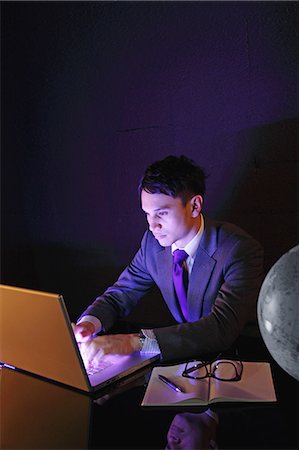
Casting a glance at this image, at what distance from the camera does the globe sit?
852mm

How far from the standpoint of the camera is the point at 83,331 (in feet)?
4.83

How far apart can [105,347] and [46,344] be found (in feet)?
0.78

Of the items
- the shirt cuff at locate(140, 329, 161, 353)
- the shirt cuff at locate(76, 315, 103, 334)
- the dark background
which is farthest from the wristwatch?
the dark background

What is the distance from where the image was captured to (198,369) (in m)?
1.19

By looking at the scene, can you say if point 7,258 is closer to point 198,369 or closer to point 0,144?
point 0,144

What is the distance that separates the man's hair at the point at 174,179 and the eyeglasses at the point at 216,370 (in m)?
0.71

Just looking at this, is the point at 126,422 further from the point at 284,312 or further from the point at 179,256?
the point at 179,256

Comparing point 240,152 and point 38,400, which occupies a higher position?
point 240,152

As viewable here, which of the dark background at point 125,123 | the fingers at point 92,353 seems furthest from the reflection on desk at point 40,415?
the dark background at point 125,123

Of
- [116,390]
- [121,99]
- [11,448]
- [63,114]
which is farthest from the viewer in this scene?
[63,114]

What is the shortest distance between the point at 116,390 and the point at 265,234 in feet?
4.16

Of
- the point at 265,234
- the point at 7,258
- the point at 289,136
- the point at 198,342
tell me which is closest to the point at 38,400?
the point at 198,342

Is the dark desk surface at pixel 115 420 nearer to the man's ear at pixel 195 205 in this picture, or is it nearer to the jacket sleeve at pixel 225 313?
the jacket sleeve at pixel 225 313

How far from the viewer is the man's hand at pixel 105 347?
1.30 m
